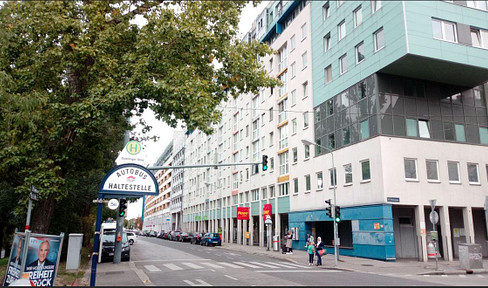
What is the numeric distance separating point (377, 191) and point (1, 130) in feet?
67.4

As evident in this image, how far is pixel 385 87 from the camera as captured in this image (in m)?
25.3

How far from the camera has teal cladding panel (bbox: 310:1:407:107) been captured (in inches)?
917

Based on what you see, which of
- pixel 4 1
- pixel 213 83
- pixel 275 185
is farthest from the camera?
pixel 275 185

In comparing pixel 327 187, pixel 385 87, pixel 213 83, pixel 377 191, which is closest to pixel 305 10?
pixel 385 87

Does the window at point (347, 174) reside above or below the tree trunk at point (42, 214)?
above

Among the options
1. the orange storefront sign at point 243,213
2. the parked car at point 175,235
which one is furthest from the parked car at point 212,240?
the parked car at point 175,235

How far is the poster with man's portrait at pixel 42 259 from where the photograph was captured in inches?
396

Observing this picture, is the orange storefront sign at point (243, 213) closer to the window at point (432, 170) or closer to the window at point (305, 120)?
the window at point (305, 120)

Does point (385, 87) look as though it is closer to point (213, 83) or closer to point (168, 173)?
point (213, 83)

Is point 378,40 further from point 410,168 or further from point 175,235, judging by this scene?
point 175,235

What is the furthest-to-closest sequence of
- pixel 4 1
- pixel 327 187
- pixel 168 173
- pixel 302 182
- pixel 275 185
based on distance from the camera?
1. pixel 168 173
2. pixel 275 185
3. pixel 302 182
4. pixel 327 187
5. pixel 4 1

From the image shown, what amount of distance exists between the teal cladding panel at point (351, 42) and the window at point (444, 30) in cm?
267

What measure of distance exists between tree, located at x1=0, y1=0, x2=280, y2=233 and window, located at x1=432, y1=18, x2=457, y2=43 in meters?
15.5

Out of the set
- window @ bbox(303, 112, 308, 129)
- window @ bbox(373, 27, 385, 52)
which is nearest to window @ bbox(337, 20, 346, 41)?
window @ bbox(373, 27, 385, 52)
